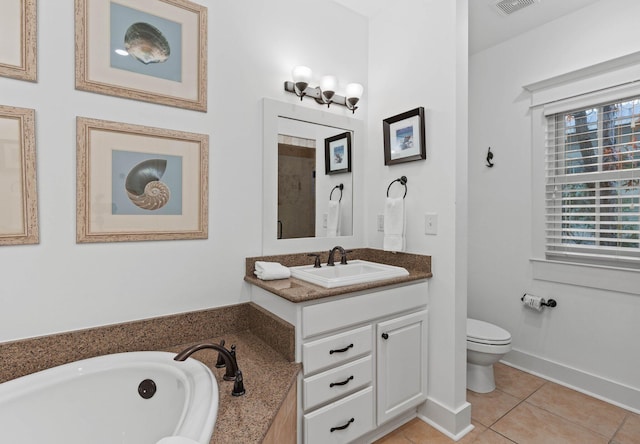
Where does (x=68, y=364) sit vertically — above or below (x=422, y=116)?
below

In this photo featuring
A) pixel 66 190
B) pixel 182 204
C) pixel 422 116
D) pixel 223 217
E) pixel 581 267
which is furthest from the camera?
pixel 581 267

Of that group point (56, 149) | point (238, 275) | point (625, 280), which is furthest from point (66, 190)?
point (625, 280)

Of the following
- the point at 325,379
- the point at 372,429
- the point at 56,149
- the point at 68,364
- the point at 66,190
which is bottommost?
the point at 372,429

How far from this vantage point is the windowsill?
6.82ft

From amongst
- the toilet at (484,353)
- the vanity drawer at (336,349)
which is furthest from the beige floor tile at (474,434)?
the vanity drawer at (336,349)

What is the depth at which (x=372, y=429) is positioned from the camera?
1695 mm

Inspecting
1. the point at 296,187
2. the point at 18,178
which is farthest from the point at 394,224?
the point at 18,178

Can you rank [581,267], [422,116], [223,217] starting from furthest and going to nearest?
[581,267]
[422,116]
[223,217]

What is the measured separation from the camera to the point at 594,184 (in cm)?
226

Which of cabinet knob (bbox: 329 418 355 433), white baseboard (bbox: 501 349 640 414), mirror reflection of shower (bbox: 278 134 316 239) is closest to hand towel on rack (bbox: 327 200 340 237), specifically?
mirror reflection of shower (bbox: 278 134 316 239)

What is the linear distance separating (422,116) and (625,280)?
1.72 metres

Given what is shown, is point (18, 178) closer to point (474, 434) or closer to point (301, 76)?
point (301, 76)

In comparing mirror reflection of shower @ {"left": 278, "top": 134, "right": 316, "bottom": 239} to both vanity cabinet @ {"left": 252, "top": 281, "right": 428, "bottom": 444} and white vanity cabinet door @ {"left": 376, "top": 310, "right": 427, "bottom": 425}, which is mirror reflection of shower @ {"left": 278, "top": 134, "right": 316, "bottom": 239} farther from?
white vanity cabinet door @ {"left": 376, "top": 310, "right": 427, "bottom": 425}

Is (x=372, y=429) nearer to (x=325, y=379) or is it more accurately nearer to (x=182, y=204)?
(x=325, y=379)
